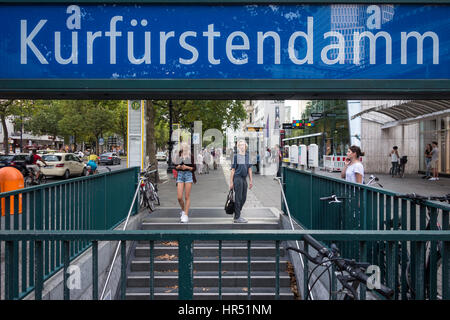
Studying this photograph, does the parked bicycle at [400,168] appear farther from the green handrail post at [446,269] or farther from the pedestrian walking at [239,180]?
the green handrail post at [446,269]

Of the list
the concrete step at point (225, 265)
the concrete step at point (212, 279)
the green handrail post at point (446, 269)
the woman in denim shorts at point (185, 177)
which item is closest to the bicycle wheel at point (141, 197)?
the woman in denim shorts at point (185, 177)

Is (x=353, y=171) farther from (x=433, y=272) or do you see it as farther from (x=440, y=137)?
(x=440, y=137)

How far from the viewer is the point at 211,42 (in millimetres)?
2537

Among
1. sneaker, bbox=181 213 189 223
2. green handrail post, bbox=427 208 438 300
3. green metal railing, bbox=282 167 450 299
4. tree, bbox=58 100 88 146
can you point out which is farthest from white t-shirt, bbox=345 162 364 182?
tree, bbox=58 100 88 146

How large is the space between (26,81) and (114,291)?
4.90 meters

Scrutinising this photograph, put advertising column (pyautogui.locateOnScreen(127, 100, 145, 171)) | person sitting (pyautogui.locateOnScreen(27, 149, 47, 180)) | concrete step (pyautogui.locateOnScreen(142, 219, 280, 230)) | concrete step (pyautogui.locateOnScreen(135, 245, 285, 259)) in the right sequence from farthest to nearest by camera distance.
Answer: person sitting (pyautogui.locateOnScreen(27, 149, 47, 180)), advertising column (pyautogui.locateOnScreen(127, 100, 145, 171)), concrete step (pyautogui.locateOnScreen(142, 219, 280, 230)), concrete step (pyautogui.locateOnScreen(135, 245, 285, 259))

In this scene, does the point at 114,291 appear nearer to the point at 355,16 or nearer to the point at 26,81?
the point at 26,81

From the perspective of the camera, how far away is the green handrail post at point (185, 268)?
2.05 meters

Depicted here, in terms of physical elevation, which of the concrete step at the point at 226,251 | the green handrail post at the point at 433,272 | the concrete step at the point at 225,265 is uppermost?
the green handrail post at the point at 433,272

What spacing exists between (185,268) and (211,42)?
1.49 meters

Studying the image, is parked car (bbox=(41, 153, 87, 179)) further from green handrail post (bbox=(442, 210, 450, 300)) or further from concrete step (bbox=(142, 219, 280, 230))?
green handrail post (bbox=(442, 210, 450, 300))

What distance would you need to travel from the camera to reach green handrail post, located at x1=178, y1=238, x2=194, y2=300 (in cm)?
205

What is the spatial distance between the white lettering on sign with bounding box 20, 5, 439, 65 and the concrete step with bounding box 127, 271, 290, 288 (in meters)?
4.51

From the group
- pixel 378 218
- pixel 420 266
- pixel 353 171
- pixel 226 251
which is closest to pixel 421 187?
pixel 353 171
